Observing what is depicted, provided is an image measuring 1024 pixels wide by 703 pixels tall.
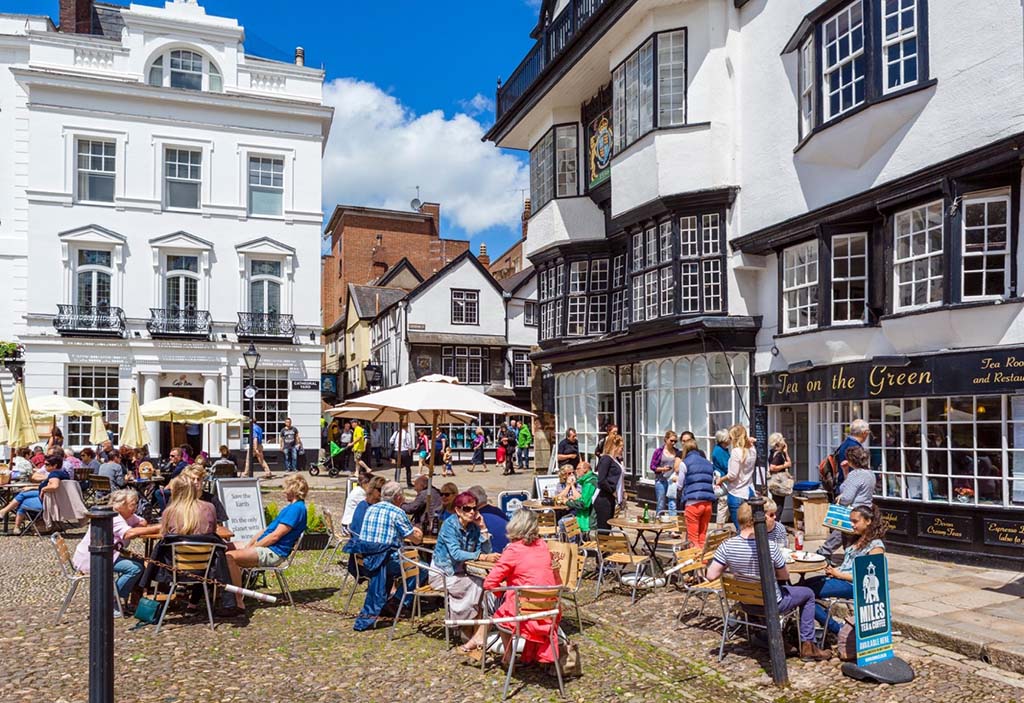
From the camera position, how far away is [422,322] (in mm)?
37188

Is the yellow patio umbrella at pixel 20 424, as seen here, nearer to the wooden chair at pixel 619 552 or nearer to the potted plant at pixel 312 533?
the potted plant at pixel 312 533

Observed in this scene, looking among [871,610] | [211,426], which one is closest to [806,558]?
[871,610]

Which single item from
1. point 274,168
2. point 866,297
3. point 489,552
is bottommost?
point 489,552

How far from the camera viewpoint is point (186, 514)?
8.27m

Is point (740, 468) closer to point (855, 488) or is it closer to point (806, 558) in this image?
point (855, 488)

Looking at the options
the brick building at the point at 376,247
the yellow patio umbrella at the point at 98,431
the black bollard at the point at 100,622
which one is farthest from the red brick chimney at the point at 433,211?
the black bollard at the point at 100,622

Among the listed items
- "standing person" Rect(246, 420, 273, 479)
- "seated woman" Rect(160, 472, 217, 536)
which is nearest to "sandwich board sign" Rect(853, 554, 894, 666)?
"seated woman" Rect(160, 472, 217, 536)

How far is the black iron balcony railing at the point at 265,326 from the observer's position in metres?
29.4

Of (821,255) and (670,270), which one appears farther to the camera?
(670,270)

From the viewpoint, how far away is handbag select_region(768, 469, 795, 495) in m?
13.1

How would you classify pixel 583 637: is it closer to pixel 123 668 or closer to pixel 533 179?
pixel 123 668

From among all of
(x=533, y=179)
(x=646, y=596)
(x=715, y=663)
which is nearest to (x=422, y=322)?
(x=533, y=179)

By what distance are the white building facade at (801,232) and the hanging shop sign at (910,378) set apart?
0.12ft

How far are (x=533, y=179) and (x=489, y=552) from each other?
16.6 m
